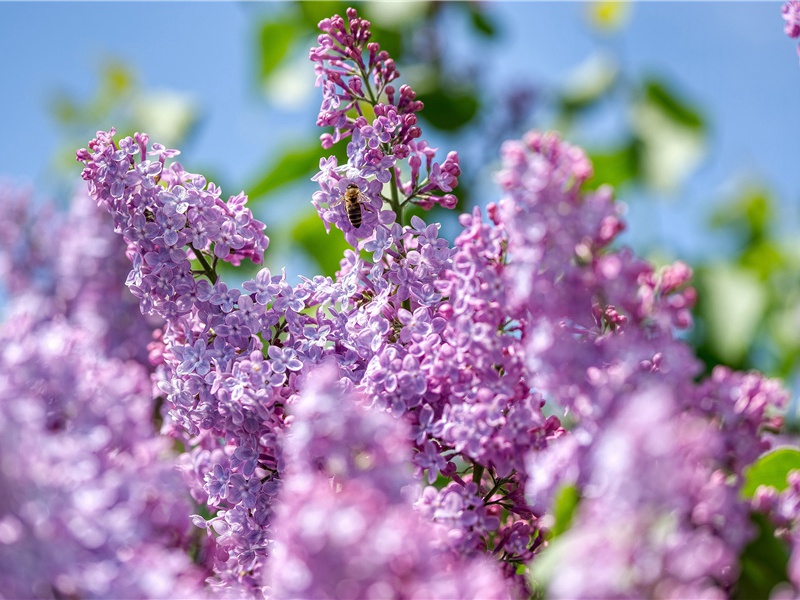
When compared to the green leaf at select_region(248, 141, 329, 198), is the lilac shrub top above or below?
below

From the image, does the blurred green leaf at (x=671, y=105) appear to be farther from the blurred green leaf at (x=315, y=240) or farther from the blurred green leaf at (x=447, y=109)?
the blurred green leaf at (x=315, y=240)

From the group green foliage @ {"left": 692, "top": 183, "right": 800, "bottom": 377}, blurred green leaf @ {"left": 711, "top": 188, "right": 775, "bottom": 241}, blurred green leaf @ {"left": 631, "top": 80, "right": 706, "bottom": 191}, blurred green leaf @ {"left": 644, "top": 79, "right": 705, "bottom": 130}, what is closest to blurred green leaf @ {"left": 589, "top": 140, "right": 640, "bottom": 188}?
blurred green leaf @ {"left": 631, "top": 80, "right": 706, "bottom": 191}

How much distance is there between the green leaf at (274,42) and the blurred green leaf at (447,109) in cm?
47

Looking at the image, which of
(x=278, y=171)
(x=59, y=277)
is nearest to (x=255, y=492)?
(x=59, y=277)

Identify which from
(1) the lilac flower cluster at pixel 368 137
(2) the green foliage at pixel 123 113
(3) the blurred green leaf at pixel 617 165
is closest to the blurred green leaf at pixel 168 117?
(2) the green foliage at pixel 123 113

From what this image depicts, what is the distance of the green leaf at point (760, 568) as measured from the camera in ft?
1.70

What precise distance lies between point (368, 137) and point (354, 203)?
0.19 ft

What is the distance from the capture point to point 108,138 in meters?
0.79

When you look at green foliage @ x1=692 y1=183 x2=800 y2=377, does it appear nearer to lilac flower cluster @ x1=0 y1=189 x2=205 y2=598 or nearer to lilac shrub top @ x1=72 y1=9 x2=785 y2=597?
lilac shrub top @ x1=72 y1=9 x2=785 y2=597

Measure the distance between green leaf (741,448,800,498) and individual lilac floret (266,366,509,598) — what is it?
0.63 feet

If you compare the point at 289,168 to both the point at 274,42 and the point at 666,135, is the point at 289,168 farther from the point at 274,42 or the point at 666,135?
the point at 666,135

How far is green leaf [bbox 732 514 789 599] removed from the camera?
1.70 ft

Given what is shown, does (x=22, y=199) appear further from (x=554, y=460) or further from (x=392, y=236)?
(x=554, y=460)

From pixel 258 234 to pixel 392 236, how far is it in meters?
0.14
